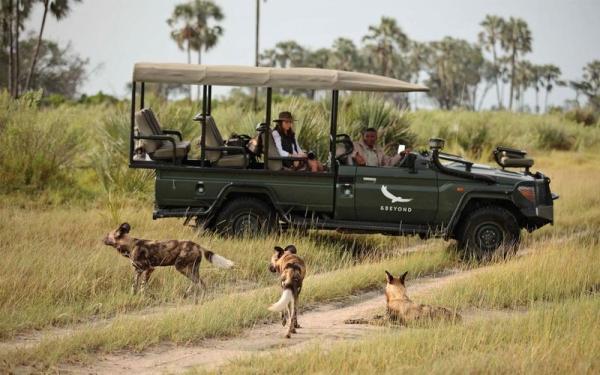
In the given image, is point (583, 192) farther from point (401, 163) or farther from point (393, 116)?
point (401, 163)

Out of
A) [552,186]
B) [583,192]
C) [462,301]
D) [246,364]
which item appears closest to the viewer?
[246,364]

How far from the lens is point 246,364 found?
22.3 feet

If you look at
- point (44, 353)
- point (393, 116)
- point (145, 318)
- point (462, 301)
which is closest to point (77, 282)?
point (145, 318)

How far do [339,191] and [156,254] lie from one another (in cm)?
270

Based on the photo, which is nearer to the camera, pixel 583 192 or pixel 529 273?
pixel 529 273

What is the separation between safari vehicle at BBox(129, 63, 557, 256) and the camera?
1099 centimetres

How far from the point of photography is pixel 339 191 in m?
11.1

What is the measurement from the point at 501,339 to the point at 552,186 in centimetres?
1200

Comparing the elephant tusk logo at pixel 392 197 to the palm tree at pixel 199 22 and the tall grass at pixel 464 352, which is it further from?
the palm tree at pixel 199 22

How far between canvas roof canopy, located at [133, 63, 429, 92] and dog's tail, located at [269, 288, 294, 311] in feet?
12.1

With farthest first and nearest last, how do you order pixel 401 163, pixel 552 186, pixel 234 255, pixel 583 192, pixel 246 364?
pixel 552 186 < pixel 583 192 < pixel 401 163 < pixel 234 255 < pixel 246 364

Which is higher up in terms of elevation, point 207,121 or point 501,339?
point 207,121

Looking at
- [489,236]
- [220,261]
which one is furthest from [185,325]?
[489,236]

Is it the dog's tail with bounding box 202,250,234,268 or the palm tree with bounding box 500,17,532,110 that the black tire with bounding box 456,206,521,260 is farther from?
the palm tree with bounding box 500,17,532,110
